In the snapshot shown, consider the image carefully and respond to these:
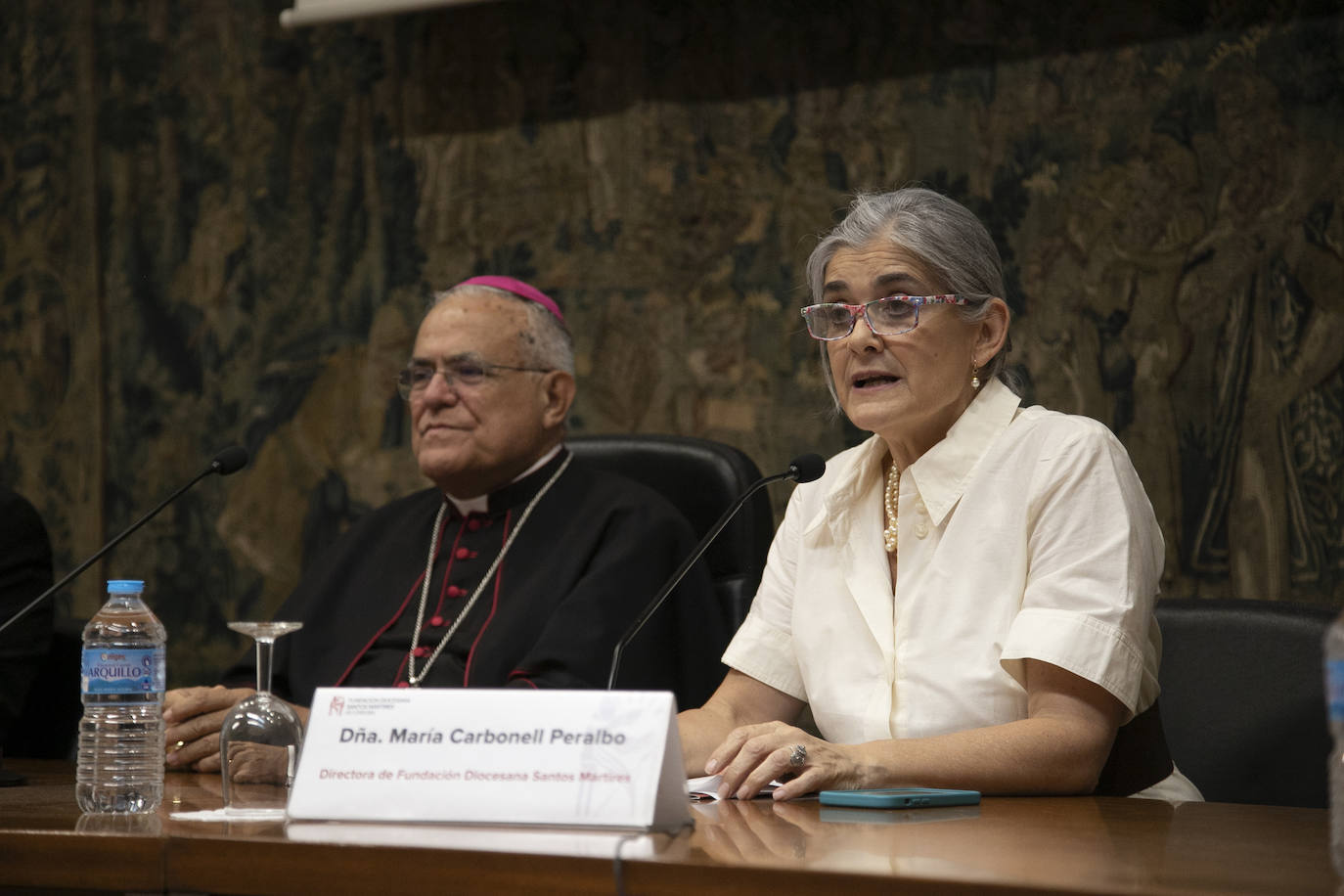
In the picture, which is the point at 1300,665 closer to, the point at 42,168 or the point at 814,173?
the point at 814,173

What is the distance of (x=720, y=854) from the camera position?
1.30 m

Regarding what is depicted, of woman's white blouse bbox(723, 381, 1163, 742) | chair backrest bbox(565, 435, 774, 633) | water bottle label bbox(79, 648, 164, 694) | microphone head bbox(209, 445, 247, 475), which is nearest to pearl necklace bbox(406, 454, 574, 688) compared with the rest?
chair backrest bbox(565, 435, 774, 633)

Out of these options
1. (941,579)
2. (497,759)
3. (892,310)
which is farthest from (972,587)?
(497,759)

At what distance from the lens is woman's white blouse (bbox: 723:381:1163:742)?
202 cm

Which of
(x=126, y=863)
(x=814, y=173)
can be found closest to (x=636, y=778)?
(x=126, y=863)

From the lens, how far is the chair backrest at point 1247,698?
2.35 metres

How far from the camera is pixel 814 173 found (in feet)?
12.2

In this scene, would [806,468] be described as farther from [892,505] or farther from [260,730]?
[260,730]

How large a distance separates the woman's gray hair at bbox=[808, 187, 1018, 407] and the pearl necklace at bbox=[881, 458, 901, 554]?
0.21 m

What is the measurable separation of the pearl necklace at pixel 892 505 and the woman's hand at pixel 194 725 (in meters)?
1.08

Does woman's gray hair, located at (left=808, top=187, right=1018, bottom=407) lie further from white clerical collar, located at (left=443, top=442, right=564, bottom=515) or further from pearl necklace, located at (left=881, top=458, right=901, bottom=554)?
white clerical collar, located at (left=443, top=442, right=564, bottom=515)

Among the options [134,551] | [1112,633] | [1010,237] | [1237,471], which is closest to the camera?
[1112,633]

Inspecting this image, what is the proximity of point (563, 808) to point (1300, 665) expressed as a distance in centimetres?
142

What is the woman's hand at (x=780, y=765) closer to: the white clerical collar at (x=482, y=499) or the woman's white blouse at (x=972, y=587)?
the woman's white blouse at (x=972, y=587)
